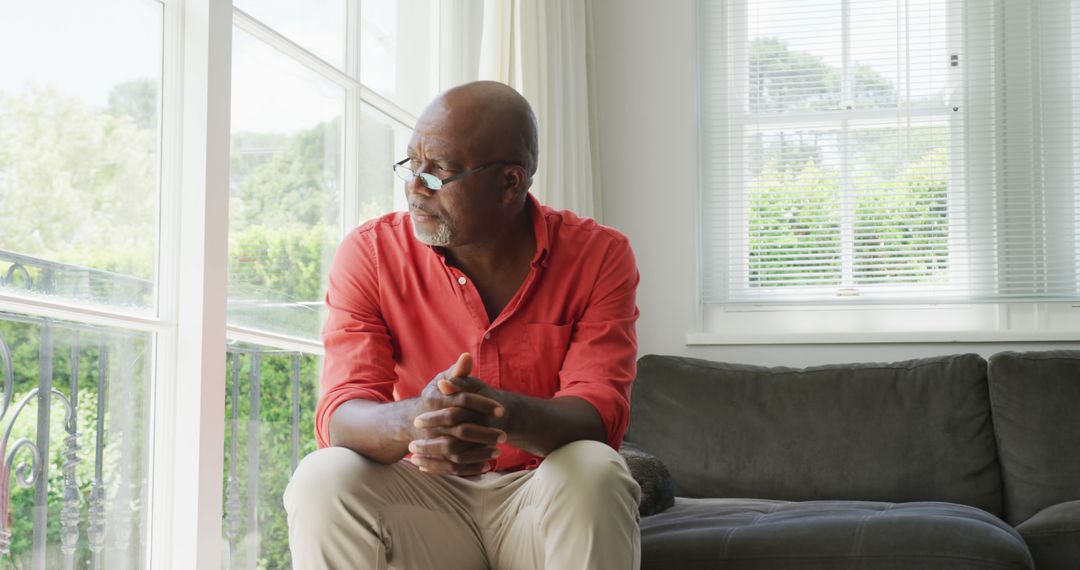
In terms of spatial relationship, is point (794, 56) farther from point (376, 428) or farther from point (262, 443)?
point (376, 428)

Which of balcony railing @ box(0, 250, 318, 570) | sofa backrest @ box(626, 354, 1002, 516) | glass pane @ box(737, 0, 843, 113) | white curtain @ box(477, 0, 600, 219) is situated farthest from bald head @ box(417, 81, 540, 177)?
glass pane @ box(737, 0, 843, 113)

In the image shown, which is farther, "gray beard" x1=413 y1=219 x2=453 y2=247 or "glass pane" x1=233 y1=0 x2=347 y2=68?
"glass pane" x1=233 y1=0 x2=347 y2=68

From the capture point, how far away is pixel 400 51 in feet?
10.6

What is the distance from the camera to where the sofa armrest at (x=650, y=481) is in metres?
2.86

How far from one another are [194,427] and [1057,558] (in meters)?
1.91

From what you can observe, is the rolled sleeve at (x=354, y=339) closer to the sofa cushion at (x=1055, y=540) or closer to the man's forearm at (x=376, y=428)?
the man's forearm at (x=376, y=428)

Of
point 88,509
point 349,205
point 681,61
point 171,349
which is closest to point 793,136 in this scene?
point 681,61

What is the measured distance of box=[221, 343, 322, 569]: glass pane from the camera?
2346 millimetres

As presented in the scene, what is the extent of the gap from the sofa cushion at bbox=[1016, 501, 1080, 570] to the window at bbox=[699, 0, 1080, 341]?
132cm

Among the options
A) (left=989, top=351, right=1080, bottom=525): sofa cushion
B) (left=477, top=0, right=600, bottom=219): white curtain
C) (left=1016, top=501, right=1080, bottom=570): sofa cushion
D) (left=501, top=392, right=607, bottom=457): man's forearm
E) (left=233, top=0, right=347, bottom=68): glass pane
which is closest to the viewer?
(left=501, top=392, right=607, bottom=457): man's forearm

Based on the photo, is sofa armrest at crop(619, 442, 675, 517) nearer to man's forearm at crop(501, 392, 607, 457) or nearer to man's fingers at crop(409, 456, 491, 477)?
man's forearm at crop(501, 392, 607, 457)

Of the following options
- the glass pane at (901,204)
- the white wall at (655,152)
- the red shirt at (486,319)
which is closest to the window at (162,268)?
the red shirt at (486,319)

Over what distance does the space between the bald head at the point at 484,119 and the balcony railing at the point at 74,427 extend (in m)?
0.60

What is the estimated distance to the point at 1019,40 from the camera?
387 cm
